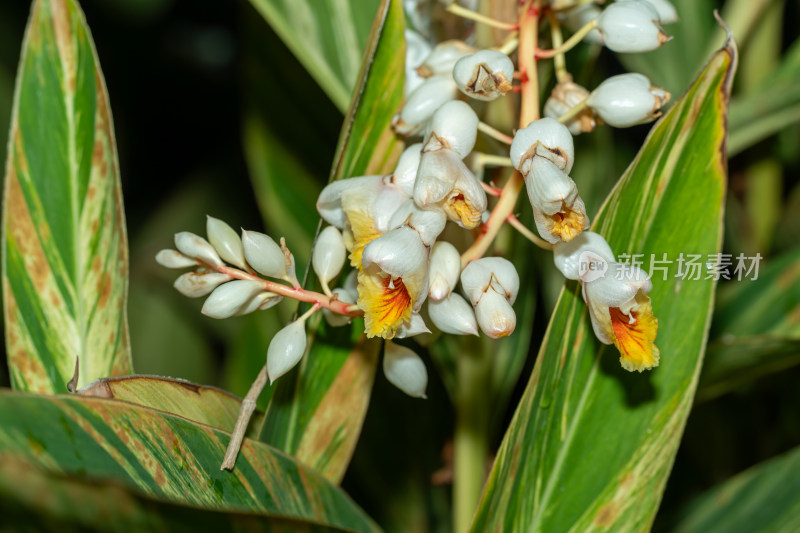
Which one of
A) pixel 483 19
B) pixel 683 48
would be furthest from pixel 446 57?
pixel 683 48

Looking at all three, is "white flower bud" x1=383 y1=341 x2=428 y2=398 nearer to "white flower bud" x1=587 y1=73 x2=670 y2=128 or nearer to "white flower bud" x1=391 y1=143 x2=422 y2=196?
"white flower bud" x1=391 y1=143 x2=422 y2=196

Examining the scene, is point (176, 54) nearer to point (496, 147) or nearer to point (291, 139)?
point (291, 139)

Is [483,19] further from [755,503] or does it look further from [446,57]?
[755,503]

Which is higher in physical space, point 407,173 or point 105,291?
point 407,173

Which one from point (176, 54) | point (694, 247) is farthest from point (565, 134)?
point (176, 54)

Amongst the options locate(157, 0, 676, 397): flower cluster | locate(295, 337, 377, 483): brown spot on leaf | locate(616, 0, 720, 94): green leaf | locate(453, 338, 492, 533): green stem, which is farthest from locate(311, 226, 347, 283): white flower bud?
locate(616, 0, 720, 94): green leaf

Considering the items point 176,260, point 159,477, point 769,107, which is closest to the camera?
point 159,477

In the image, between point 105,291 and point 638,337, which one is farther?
point 105,291

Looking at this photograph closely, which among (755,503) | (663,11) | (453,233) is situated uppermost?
(663,11)
